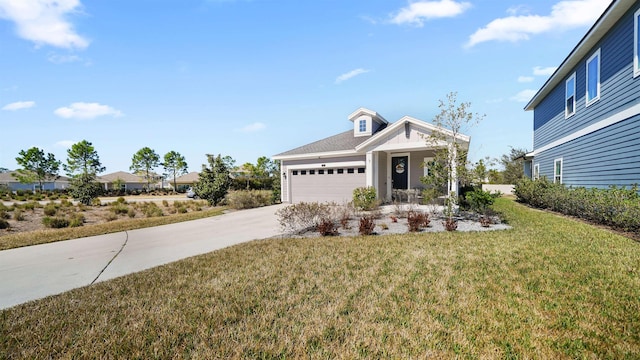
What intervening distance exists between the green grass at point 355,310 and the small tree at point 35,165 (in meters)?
54.9

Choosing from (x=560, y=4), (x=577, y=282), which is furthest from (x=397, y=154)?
(x=577, y=282)

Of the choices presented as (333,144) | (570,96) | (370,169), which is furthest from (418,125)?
(570,96)

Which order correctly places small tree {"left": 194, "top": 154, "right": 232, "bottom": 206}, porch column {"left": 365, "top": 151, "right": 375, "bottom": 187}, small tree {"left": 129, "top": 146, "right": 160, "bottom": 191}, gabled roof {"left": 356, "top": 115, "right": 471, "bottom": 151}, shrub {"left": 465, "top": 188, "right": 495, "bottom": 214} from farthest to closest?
small tree {"left": 129, "top": 146, "right": 160, "bottom": 191}
small tree {"left": 194, "top": 154, "right": 232, "bottom": 206}
porch column {"left": 365, "top": 151, "right": 375, "bottom": 187}
gabled roof {"left": 356, "top": 115, "right": 471, "bottom": 151}
shrub {"left": 465, "top": 188, "right": 495, "bottom": 214}

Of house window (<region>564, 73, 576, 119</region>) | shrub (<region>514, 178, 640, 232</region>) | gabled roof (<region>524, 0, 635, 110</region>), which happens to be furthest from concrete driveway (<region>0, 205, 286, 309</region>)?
house window (<region>564, 73, 576, 119</region>)

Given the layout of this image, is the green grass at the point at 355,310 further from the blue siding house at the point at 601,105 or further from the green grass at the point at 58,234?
the green grass at the point at 58,234

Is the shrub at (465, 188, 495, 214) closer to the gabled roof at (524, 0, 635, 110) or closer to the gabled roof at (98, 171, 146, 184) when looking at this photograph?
the gabled roof at (524, 0, 635, 110)

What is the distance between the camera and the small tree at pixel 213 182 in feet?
55.3

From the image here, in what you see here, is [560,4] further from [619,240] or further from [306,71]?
[306,71]

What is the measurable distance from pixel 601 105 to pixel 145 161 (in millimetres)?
61011

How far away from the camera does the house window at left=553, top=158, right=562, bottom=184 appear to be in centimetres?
1359

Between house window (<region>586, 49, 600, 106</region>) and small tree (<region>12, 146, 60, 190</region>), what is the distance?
62.1 metres

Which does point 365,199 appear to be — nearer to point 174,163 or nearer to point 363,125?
point 363,125

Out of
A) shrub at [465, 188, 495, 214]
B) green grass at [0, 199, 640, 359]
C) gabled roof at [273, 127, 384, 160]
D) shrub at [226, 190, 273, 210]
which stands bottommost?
green grass at [0, 199, 640, 359]

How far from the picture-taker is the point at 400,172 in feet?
49.8
